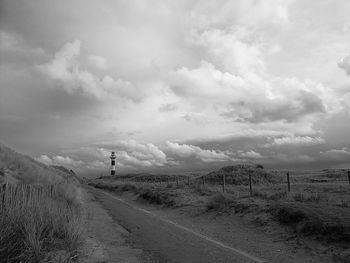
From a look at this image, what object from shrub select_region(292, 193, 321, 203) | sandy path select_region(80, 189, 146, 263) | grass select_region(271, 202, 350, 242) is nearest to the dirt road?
sandy path select_region(80, 189, 146, 263)

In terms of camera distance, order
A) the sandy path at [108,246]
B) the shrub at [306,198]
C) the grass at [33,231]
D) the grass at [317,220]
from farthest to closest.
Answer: the shrub at [306,198] < the grass at [317,220] < the sandy path at [108,246] < the grass at [33,231]

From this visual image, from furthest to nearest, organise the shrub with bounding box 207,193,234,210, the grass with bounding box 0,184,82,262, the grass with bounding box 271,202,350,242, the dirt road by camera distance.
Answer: the shrub with bounding box 207,193,234,210
the grass with bounding box 271,202,350,242
the dirt road
the grass with bounding box 0,184,82,262

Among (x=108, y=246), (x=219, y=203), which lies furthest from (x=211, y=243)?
(x=219, y=203)

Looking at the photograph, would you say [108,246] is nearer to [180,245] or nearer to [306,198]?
[180,245]

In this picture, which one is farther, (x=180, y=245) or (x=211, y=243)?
(x=211, y=243)

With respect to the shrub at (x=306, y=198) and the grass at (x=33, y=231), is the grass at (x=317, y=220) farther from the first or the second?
the grass at (x=33, y=231)

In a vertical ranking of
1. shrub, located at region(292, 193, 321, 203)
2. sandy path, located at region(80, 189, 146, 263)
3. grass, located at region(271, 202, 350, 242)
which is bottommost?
sandy path, located at region(80, 189, 146, 263)

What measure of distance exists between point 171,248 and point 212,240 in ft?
6.32

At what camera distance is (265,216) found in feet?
50.6

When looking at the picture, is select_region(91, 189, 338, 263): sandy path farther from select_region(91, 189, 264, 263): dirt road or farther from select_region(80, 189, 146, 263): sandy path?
select_region(80, 189, 146, 263): sandy path

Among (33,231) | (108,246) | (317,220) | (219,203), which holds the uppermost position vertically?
(33,231)

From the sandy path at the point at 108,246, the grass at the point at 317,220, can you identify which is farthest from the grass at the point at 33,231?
the grass at the point at 317,220

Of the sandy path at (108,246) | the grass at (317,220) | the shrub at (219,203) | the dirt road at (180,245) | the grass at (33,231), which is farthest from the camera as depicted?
the shrub at (219,203)

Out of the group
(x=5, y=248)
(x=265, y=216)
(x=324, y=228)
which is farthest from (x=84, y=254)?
(x=265, y=216)
